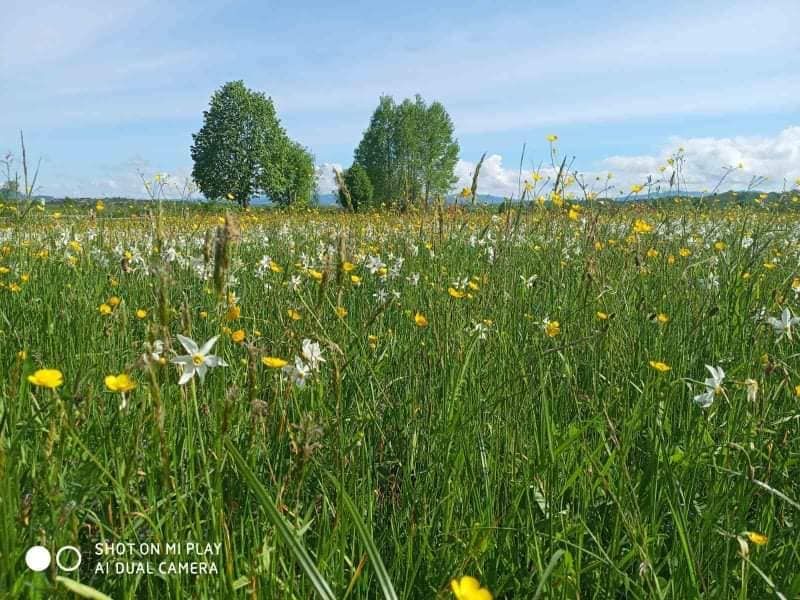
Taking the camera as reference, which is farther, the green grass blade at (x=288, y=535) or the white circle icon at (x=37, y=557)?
the white circle icon at (x=37, y=557)

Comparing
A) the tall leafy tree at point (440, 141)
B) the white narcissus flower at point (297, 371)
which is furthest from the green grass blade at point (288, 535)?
the tall leafy tree at point (440, 141)

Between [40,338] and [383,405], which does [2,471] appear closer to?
[383,405]


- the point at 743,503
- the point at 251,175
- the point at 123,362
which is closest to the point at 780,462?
the point at 743,503

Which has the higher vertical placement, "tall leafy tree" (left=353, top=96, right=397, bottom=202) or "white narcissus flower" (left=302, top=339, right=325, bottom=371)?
"tall leafy tree" (left=353, top=96, right=397, bottom=202)

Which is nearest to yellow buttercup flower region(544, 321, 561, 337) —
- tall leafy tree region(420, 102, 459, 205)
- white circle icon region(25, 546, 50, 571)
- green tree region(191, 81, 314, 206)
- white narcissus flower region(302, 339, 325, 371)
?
white narcissus flower region(302, 339, 325, 371)

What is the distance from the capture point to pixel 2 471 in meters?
0.92

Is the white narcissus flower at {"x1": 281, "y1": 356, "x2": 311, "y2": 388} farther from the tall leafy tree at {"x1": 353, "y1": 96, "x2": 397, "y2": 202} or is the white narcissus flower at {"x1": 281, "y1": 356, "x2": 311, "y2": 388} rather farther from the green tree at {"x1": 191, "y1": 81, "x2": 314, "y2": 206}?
the tall leafy tree at {"x1": 353, "y1": 96, "x2": 397, "y2": 202}

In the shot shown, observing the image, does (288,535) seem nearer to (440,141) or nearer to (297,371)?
(297,371)

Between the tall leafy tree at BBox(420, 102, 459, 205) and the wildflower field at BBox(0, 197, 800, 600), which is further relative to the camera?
the tall leafy tree at BBox(420, 102, 459, 205)

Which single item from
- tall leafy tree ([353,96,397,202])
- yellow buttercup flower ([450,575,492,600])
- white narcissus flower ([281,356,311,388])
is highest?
tall leafy tree ([353,96,397,202])

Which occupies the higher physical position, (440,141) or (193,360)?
(440,141)

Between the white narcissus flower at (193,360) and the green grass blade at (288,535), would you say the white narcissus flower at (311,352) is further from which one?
the green grass blade at (288,535)

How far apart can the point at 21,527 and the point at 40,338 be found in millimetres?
1576

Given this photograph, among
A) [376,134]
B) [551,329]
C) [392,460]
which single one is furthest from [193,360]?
[376,134]
